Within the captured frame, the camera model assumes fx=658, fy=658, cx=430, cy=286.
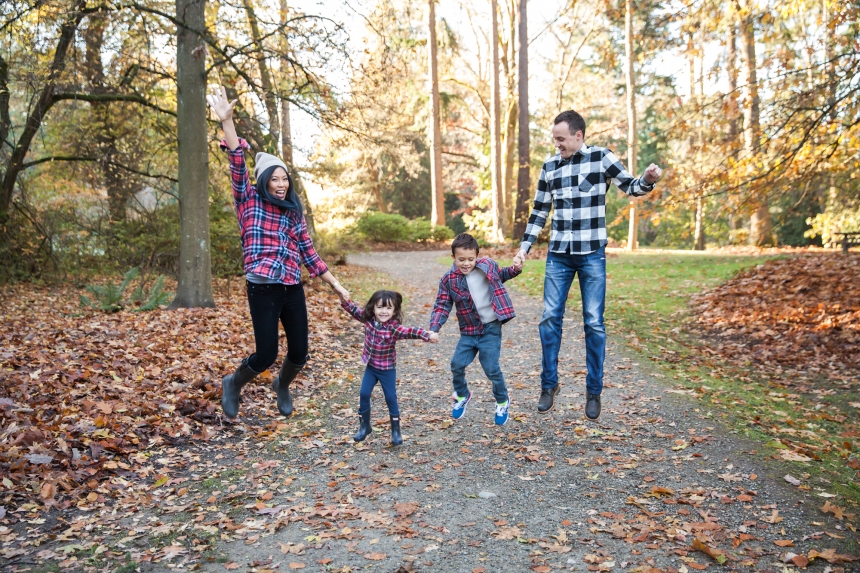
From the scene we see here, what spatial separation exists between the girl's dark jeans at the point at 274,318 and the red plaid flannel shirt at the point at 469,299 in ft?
3.38

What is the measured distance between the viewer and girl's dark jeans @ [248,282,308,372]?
4773 millimetres

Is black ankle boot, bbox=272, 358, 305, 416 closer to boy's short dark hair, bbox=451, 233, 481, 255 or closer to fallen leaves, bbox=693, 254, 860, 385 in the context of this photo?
boy's short dark hair, bbox=451, 233, 481, 255

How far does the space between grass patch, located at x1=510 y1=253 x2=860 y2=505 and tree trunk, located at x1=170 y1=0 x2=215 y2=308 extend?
6.13 metres

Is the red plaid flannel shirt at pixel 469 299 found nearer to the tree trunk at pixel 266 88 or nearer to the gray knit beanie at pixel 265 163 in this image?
the gray knit beanie at pixel 265 163

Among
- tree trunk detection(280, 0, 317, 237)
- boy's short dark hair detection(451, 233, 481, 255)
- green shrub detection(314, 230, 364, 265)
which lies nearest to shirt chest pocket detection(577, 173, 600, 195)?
boy's short dark hair detection(451, 233, 481, 255)

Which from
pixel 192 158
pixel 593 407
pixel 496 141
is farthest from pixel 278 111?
pixel 496 141

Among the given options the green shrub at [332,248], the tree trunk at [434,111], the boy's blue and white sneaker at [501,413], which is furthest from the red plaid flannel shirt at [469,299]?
the tree trunk at [434,111]

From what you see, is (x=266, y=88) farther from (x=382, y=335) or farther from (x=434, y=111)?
(x=434, y=111)

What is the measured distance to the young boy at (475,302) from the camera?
16.9ft

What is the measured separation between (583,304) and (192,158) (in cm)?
721

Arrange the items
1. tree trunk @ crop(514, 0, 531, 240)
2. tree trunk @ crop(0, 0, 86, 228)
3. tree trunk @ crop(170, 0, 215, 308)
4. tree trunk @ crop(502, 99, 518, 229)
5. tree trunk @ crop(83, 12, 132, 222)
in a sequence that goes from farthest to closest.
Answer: tree trunk @ crop(502, 99, 518, 229), tree trunk @ crop(514, 0, 531, 240), tree trunk @ crop(83, 12, 132, 222), tree trunk @ crop(170, 0, 215, 308), tree trunk @ crop(0, 0, 86, 228)

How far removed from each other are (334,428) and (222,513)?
1822mm

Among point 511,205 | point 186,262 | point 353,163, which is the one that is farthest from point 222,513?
point 353,163

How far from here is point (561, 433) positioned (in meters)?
5.51
